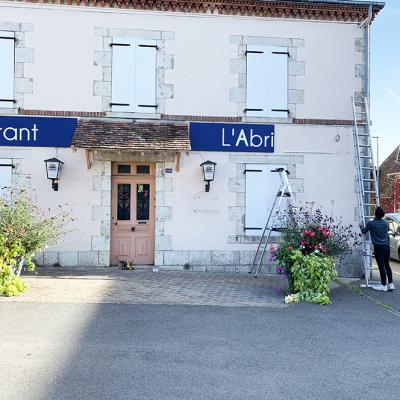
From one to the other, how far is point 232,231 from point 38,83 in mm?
5439

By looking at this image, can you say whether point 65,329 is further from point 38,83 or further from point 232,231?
point 38,83

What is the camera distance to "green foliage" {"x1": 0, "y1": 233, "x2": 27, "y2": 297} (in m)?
7.21

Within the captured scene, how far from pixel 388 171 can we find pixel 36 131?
28.3 meters

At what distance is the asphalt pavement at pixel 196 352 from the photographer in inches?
153

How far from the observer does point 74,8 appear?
9.93 metres

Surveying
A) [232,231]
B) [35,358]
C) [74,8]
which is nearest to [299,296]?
[232,231]

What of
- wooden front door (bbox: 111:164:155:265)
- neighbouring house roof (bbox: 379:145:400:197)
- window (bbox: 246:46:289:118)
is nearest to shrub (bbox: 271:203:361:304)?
window (bbox: 246:46:289:118)

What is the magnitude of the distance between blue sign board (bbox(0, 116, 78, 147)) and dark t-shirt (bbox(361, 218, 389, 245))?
6557mm

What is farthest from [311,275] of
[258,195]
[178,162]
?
[178,162]

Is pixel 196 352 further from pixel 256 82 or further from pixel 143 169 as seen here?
pixel 256 82

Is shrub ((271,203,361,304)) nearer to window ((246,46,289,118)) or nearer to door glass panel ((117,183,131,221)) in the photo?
window ((246,46,289,118))

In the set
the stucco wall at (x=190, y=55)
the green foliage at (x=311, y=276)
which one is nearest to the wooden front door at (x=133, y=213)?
the stucco wall at (x=190, y=55)

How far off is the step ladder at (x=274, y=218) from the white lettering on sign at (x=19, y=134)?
5.39 metres

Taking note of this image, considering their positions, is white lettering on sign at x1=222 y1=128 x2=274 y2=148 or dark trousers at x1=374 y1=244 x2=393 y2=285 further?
white lettering on sign at x1=222 y1=128 x2=274 y2=148
